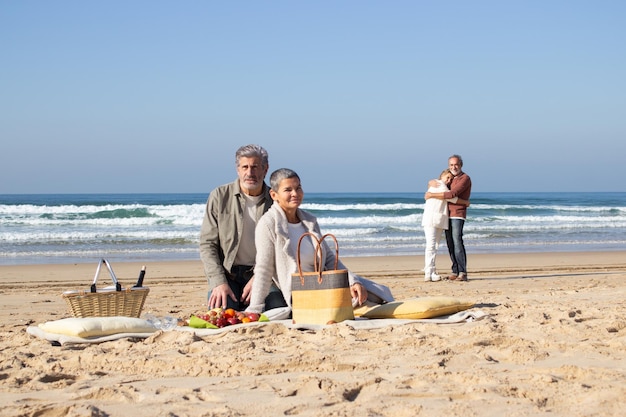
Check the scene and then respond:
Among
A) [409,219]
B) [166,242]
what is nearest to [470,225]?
[409,219]

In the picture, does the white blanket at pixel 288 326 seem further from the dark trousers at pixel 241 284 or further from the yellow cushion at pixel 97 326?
the dark trousers at pixel 241 284

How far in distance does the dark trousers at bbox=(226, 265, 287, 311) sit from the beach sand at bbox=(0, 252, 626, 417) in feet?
1.98

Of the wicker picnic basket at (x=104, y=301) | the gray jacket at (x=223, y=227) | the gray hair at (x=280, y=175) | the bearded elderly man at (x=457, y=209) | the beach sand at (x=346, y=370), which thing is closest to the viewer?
the beach sand at (x=346, y=370)

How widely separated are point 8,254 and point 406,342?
12.8 metres

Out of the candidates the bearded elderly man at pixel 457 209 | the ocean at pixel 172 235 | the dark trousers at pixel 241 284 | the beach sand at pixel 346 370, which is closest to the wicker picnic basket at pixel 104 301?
the beach sand at pixel 346 370

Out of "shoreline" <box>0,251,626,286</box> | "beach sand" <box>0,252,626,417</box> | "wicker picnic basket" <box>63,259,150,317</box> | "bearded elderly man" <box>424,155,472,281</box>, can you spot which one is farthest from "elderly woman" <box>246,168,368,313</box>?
"shoreline" <box>0,251,626,286</box>

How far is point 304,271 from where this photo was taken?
5.62 meters

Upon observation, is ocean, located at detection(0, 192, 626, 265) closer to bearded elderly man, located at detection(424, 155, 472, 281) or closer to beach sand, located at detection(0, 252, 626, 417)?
bearded elderly man, located at detection(424, 155, 472, 281)

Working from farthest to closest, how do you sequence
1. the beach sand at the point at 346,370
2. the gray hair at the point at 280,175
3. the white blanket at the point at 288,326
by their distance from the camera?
the gray hair at the point at 280,175
the white blanket at the point at 288,326
the beach sand at the point at 346,370

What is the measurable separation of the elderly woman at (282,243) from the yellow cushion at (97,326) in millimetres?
831

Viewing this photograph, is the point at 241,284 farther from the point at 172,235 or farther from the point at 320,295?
the point at 172,235

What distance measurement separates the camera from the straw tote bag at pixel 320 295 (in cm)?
528

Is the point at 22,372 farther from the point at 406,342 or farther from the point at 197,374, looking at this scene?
the point at 406,342

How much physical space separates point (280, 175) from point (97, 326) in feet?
5.51
